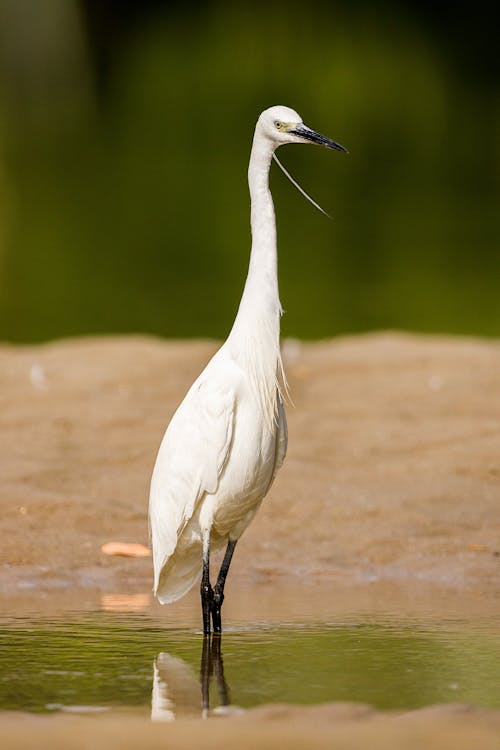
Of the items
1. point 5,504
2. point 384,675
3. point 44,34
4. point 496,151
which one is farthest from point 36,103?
point 384,675

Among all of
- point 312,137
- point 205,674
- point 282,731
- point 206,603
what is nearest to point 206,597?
point 206,603

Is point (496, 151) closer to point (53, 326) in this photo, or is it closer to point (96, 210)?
point (96, 210)

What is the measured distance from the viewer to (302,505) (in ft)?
18.6

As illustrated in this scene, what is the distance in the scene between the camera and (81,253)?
17.0m

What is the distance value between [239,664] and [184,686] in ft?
0.94

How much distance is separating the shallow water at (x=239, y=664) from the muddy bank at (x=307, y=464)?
2.18 ft

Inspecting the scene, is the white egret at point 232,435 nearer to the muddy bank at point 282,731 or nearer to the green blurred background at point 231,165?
the muddy bank at point 282,731

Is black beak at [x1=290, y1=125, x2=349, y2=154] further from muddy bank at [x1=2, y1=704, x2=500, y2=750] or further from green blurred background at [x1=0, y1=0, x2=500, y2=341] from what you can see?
green blurred background at [x1=0, y1=0, x2=500, y2=341]

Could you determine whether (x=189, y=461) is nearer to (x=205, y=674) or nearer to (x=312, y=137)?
(x=205, y=674)

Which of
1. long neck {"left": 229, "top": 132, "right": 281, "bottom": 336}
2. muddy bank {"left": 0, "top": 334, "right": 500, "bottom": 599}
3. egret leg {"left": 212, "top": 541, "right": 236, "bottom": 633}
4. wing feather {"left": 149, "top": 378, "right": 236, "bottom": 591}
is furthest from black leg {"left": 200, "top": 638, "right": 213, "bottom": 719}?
long neck {"left": 229, "top": 132, "right": 281, "bottom": 336}

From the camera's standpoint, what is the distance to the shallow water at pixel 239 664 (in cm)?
337

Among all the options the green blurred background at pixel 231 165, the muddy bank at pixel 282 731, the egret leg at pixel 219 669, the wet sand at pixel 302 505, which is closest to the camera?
the muddy bank at pixel 282 731

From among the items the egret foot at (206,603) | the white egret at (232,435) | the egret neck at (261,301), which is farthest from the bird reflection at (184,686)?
the egret neck at (261,301)

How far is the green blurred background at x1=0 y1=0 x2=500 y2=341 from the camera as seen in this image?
557 inches
